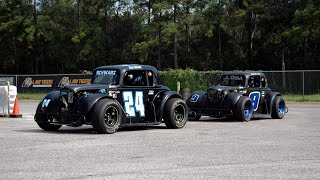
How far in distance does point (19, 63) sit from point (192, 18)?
80.8 feet

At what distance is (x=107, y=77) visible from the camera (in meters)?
16.3

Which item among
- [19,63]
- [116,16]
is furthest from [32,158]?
[19,63]

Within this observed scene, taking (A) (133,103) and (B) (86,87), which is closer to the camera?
(B) (86,87)

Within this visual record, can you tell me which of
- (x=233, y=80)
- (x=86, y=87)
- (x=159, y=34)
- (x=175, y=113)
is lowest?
(x=175, y=113)

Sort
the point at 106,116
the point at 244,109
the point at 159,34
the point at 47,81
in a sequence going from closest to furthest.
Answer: the point at 106,116, the point at 244,109, the point at 47,81, the point at 159,34

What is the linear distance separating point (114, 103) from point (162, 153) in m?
4.20

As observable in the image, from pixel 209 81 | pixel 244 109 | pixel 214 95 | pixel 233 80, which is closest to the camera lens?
pixel 244 109

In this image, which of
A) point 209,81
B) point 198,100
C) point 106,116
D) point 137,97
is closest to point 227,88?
point 198,100

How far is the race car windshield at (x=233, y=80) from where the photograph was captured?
69.4 feet

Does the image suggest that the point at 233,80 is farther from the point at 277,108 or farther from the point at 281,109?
the point at 281,109

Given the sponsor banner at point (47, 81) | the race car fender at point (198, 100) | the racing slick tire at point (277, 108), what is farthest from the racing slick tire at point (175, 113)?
the sponsor banner at point (47, 81)

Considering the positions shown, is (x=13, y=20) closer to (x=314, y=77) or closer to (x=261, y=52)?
(x=261, y=52)

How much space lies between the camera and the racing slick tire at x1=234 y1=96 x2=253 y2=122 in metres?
19.5

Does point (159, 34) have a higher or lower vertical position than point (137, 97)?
higher
